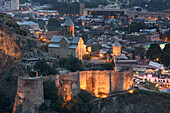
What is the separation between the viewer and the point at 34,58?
30859mm

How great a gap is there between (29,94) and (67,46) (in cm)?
1324

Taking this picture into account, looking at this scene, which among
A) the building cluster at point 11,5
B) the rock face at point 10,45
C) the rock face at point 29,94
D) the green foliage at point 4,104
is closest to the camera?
the rock face at point 29,94

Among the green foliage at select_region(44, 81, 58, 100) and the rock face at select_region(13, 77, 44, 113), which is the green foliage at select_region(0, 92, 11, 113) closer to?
the rock face at select_region(13, 77, 44, 113)

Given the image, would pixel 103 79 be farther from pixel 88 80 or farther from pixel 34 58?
pixel 34 58

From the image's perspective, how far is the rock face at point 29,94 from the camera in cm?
2227

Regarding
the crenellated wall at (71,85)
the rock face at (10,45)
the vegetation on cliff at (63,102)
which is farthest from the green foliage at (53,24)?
the vegetation on cliff at (63,102)

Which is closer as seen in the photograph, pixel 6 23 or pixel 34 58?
pixel 34 58

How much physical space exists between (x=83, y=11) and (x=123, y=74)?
2437 inches

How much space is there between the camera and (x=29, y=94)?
22.3m

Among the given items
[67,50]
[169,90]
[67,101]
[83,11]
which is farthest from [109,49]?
[83,11]

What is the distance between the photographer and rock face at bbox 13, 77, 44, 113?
22.3 m

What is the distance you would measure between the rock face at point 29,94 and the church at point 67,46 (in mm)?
12438

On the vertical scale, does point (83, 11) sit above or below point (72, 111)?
above

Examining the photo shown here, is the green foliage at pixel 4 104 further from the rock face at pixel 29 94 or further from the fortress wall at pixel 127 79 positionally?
the fortress wall at pixel 127 79
